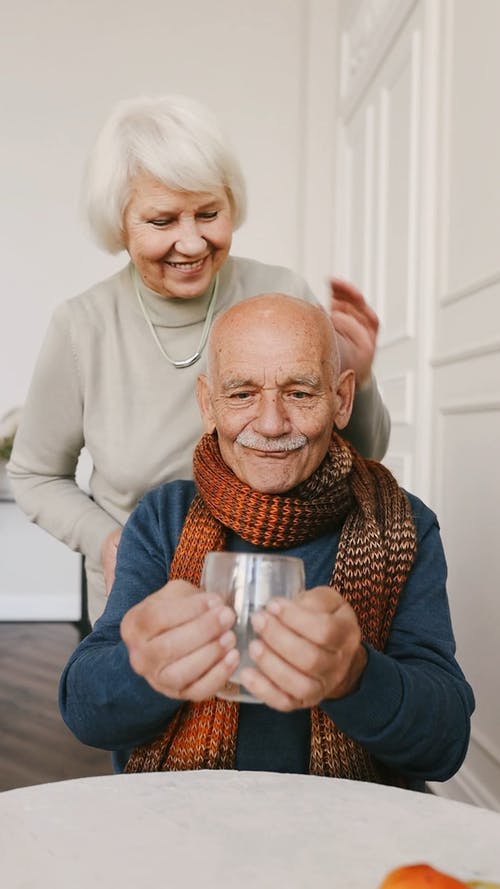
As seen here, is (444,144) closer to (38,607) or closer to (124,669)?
(124,669)

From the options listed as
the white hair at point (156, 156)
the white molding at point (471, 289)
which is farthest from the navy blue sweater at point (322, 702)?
the white molding at point (471, 289)

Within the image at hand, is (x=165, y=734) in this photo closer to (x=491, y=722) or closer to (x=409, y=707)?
(x=409, y=707)

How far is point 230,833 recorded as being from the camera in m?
0.79

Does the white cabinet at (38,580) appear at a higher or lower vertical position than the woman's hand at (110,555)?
lower

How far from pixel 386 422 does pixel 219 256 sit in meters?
0.40

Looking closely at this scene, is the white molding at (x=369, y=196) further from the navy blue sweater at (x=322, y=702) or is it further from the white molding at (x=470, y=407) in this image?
the navy blue sweater at (x=322, y=702)

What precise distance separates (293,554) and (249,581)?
0.49 m

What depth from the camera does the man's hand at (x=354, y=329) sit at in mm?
1437

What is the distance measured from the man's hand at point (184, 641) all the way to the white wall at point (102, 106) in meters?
4.09

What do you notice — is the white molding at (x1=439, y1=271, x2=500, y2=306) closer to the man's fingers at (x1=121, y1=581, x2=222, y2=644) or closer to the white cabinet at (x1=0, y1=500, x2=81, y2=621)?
the man's fingers at (x1=121, y1=581, x2=222, y2=644)

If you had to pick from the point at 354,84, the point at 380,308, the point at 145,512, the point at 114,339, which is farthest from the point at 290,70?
the point at 145,512

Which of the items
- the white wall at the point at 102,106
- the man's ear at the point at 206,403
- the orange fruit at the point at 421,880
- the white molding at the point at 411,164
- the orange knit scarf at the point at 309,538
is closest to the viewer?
the orange fruit at the point at 421,880

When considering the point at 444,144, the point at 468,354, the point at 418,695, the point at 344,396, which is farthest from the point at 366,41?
the point at 418,695

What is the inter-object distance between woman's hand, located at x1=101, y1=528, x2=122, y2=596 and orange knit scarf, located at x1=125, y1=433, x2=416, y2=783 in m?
0.28
